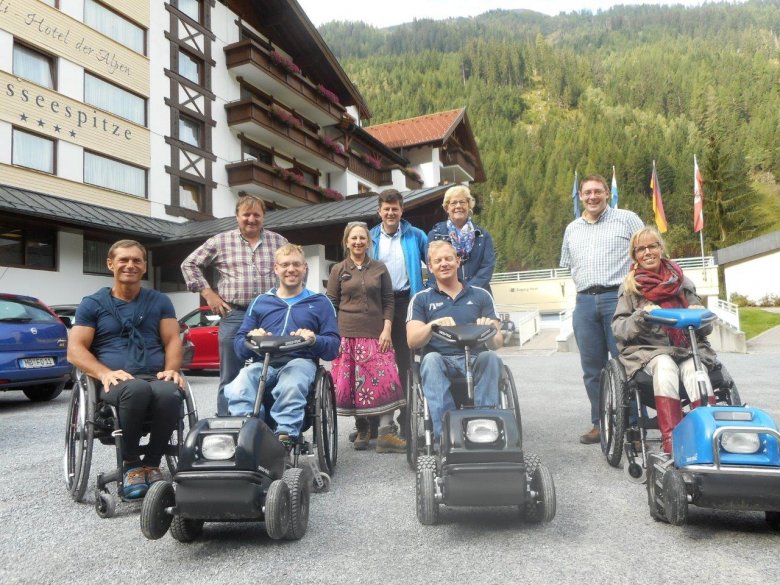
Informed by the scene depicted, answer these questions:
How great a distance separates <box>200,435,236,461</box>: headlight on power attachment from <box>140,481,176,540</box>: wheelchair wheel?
0.22 metres

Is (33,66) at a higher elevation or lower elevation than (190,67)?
lower

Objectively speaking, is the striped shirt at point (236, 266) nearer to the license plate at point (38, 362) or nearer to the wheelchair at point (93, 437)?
the wheelchair at point (93, 437)

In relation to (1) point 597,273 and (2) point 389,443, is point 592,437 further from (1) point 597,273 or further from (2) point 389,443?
(2) point 389,443

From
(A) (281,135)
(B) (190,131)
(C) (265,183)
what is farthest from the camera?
(A) (281,135)

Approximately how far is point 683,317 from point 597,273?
1.54m

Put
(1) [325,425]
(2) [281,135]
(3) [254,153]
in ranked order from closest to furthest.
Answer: (1) [325,425] < (2) [281,135] < (3) [254,153]

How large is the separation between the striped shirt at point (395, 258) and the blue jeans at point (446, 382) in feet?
4.76

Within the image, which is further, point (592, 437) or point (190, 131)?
point (190, 131)

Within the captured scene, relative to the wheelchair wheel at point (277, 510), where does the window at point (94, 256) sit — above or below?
above

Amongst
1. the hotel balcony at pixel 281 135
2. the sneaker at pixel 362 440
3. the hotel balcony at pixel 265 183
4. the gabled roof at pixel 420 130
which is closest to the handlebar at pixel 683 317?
the sneaker at pixel 362 440

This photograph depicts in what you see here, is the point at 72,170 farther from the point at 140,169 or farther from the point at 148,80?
the point at 148,80

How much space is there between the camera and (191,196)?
23.0 m

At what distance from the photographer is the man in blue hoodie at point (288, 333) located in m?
3.59

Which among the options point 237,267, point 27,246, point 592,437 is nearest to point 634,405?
point 592,437
